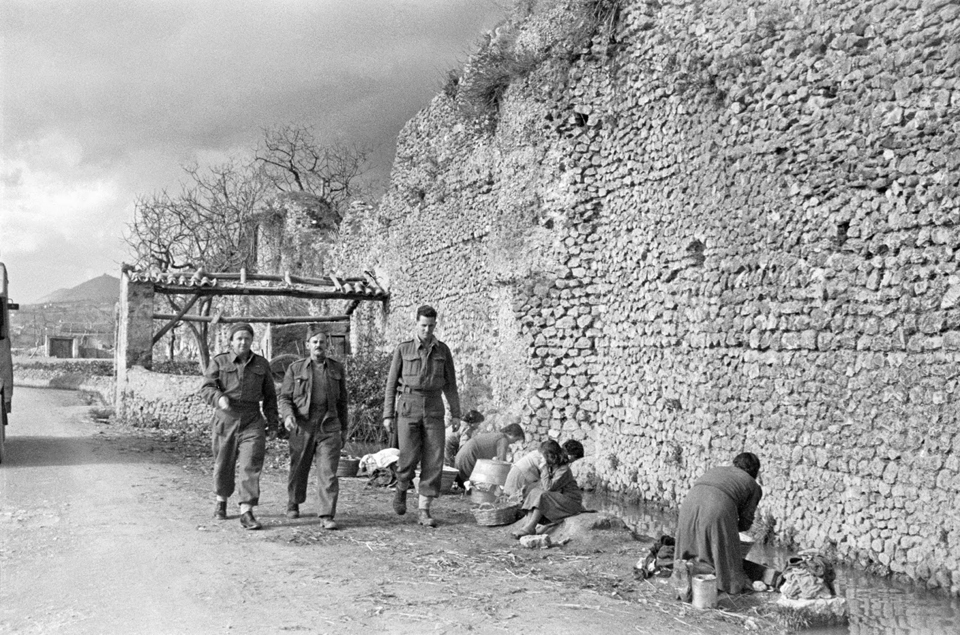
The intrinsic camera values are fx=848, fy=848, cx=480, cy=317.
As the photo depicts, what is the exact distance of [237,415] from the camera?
7230mm

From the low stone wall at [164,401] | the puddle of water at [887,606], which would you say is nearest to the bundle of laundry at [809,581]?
the puddle of water at [887,606]

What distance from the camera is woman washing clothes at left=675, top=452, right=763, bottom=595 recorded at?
5711 mm

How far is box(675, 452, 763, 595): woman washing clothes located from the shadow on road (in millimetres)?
7804

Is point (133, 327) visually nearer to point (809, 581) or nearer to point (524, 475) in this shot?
point (524, 475)

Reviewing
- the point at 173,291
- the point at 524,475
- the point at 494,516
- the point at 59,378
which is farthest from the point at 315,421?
the point at 59,378

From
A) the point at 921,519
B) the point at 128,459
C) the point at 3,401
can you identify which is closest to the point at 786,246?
the point at 921,519

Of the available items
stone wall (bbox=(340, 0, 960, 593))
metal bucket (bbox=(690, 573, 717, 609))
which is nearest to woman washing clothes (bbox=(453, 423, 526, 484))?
stone wall (bbox=(340, 0, 960, 593))

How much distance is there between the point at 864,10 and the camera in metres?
7.40

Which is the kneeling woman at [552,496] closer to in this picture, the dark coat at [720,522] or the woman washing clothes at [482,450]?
the dark coat at [720,522]

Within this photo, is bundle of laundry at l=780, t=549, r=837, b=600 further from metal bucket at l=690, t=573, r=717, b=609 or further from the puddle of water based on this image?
metal bucket at l=690, t=573, r=717, b=609

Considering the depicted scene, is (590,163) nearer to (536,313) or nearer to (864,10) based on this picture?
(536,313)

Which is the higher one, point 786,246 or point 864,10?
point 864,10

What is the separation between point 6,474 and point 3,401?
1.77 meters

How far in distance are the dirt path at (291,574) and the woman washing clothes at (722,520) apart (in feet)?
1.29
